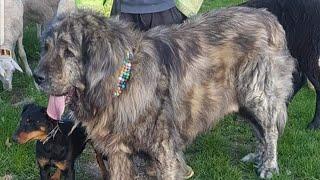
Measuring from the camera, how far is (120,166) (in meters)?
4.62

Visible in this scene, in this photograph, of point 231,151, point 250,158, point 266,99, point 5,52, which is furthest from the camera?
point 5,52

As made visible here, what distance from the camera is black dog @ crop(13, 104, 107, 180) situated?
191 inches

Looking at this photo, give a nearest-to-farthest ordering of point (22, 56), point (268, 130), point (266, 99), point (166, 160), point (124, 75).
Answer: point (124, 75), point (166, 160), point (266, 99), point (268, 130), point (22, 56)

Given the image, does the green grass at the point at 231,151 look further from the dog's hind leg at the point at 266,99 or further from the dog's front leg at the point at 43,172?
the dog's front leg at the point at 43,172

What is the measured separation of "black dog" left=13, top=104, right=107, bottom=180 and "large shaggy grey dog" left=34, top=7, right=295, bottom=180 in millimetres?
501

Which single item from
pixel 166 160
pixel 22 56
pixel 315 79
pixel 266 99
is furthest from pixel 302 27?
pixel 22 56

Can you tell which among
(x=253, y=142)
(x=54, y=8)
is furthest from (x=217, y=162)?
(x=54, y=8)

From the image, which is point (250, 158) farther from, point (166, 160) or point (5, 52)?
point (5, 52)

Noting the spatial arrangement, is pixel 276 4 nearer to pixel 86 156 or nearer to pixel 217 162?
pixel 217 162

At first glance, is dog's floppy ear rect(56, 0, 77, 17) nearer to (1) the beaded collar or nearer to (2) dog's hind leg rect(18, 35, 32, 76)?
(1) the beaded collar

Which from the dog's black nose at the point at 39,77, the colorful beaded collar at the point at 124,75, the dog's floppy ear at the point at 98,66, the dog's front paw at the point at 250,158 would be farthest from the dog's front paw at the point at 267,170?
the dog's black nose at the point at 39,77

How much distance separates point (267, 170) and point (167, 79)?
1.62m

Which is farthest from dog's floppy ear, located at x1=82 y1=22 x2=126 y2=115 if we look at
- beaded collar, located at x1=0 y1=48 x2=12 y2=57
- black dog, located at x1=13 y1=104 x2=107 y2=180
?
beaded collar, located at x1=0 y1=48 x2=12 y2=57

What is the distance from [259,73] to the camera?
5031 millimetres
